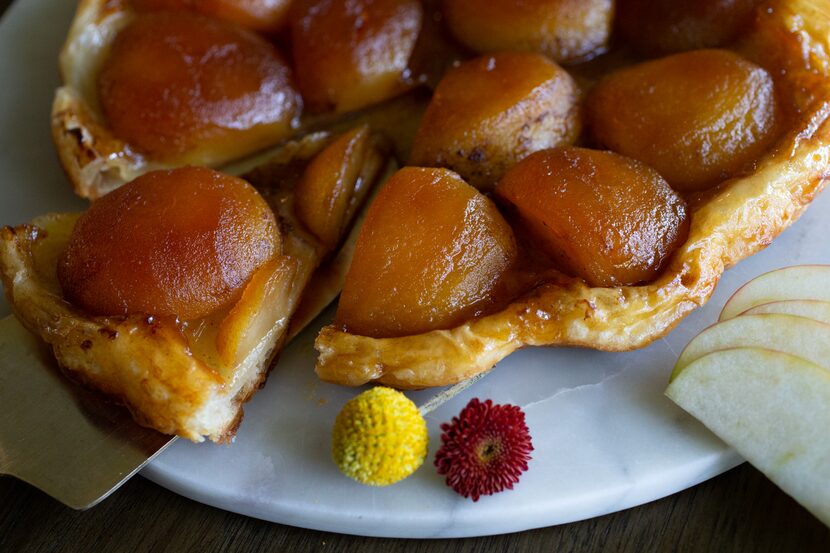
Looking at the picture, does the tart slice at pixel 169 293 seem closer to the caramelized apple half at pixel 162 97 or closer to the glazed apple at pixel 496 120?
the caramelized apple half at pixel 162 97

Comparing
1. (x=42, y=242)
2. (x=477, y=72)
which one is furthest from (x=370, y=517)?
(x=477, y=72)

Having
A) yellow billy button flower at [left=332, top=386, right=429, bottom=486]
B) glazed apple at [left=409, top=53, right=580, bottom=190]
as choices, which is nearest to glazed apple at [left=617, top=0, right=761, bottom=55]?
glazed apple at [left=409, top=53, right=580, bottom=190]

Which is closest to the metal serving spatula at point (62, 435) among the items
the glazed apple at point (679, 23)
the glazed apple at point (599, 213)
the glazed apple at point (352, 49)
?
the glazed apple at point (599, 213)

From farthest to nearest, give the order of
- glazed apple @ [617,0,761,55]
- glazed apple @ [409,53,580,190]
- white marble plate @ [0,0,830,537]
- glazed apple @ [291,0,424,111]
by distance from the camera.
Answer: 1. glazed apple @ [291,0,424,111]
2. glazed apple @ [617,0,761,55]
3. glazed apple @ [409,53,580,190]
4. white marble plate @ [0,0,830,537]

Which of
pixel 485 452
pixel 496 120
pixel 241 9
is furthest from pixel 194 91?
pixel 485 452

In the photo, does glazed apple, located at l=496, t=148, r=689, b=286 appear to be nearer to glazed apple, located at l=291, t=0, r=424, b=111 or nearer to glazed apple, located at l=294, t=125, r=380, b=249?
glazed apple, located at l=294, t=125, r=380, b=249

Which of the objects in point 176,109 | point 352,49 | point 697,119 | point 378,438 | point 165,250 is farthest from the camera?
point 352,49

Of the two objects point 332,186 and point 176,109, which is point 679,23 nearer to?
point 332,186
